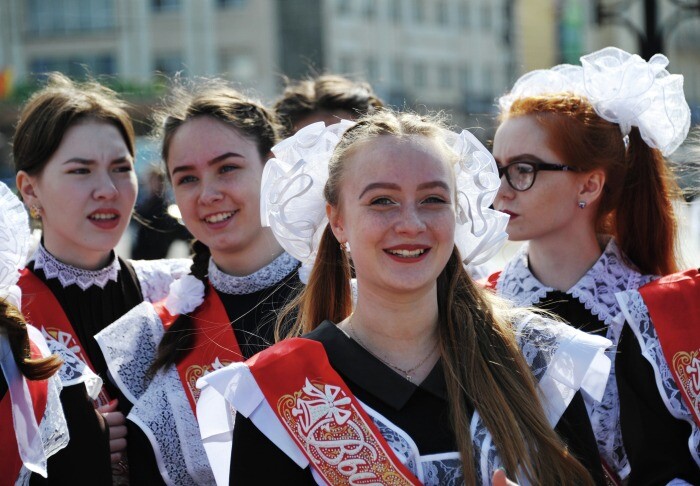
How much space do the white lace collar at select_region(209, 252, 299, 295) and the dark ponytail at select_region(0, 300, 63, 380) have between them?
880 mm

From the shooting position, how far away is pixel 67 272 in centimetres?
387

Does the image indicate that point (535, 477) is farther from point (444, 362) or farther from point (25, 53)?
point (25, 53)

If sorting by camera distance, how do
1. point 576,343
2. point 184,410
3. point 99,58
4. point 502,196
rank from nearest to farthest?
point 576,343
point 184,410
point 502,196
point 99,58

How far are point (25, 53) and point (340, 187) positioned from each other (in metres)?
38.2

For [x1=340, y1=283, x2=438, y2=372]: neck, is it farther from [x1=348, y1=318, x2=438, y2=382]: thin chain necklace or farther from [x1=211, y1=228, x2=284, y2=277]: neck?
[x1=211, y1=228, x2=284, y2=277]: neck

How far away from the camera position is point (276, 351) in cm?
272

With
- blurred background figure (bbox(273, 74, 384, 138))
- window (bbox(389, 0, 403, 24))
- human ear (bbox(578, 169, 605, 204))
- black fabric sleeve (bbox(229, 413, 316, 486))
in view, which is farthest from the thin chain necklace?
window (bbox(389, 0, 403, 24))

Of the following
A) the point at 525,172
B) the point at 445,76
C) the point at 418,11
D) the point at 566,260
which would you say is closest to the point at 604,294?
the point at 566,260

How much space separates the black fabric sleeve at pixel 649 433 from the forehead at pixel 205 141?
1528 mm

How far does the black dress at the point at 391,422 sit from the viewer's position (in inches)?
102

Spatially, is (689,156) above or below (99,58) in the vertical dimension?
below

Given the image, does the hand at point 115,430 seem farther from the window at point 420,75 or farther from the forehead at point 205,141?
Result: the window at point 420,75

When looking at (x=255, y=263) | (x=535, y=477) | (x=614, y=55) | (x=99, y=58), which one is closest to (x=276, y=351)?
(x=535, y=477)

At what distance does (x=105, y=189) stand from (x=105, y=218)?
11 centimetres
